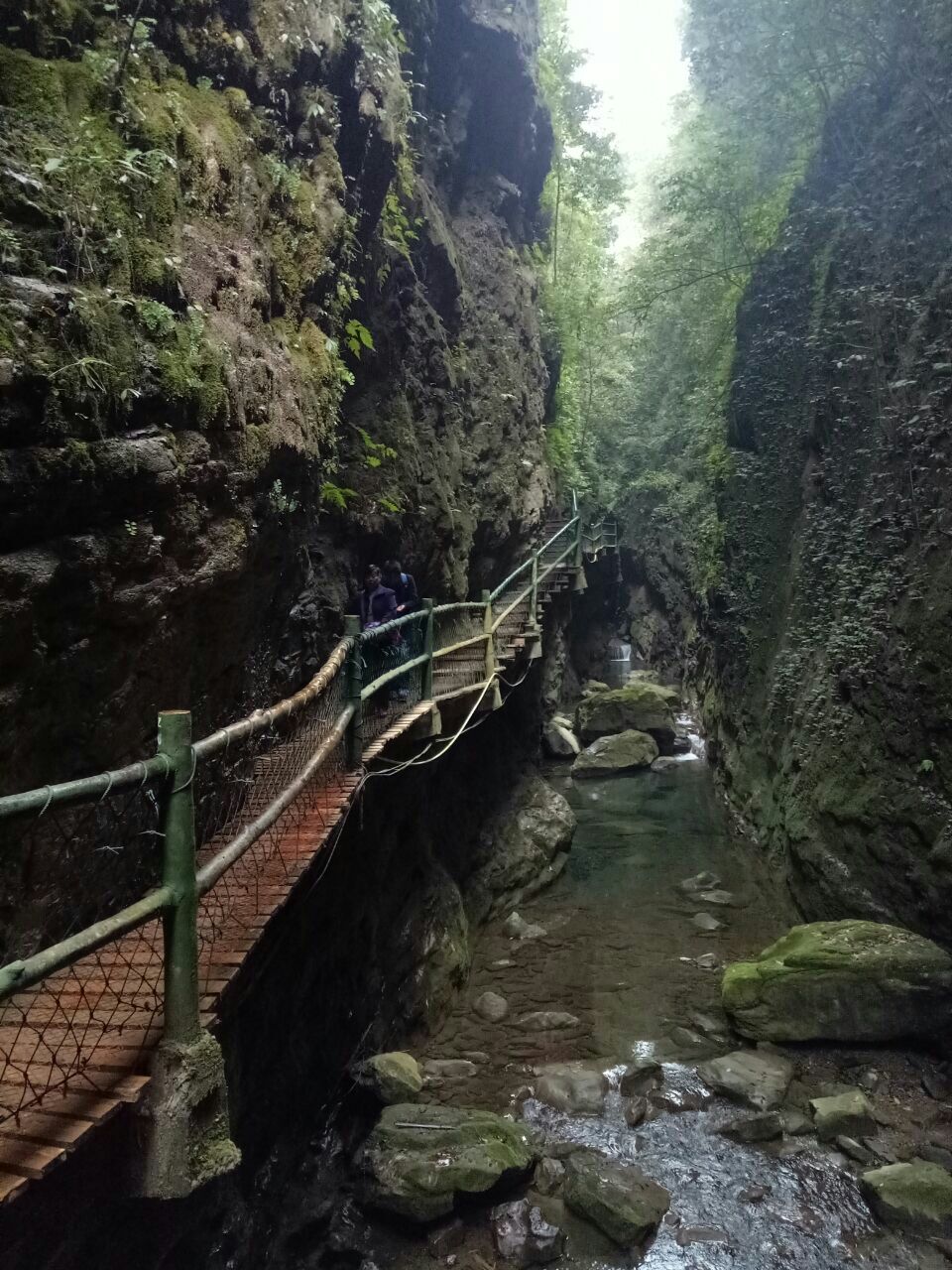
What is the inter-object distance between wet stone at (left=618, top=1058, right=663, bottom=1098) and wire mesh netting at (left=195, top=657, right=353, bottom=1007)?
4.66m

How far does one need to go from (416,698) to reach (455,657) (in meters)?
2.12

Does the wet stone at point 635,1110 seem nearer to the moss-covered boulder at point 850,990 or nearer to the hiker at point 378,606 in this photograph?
the moss-covered boulder at point 850,990

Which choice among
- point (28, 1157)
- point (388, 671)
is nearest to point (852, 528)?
point (388, 671)

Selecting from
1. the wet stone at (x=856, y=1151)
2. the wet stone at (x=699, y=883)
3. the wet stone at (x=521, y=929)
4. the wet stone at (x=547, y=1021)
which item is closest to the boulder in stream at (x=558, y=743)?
the wet stone at (x=699, y=883)

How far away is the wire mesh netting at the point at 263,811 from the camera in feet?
12.6

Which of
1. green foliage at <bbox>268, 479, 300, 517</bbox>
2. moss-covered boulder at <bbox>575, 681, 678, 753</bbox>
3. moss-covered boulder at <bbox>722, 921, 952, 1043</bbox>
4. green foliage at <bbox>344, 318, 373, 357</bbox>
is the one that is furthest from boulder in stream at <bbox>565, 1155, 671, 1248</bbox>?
moss-covered boulder at <bbox>575, 681, 678, 753</bbox>

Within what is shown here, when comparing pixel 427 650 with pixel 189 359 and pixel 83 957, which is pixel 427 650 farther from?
pixel 83 957

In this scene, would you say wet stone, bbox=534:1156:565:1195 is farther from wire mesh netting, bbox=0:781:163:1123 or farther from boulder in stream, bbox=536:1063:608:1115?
wire mesh netting, bbox=0:781:163:1123

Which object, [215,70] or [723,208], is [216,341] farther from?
[723,208]

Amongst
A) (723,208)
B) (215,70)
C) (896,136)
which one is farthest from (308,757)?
(723,208)

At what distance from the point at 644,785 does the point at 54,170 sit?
52.7 ft

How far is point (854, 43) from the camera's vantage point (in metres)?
14.0

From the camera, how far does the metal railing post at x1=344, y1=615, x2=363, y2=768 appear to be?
606cm

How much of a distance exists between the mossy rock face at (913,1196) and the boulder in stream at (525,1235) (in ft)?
8.50
